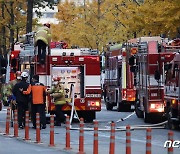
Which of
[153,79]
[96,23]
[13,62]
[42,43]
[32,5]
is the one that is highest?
[32,5]

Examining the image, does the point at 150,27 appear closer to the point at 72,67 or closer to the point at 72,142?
the point at 72,67

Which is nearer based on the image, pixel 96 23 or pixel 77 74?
pixel 77 74

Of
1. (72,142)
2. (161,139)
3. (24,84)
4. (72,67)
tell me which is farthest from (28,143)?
(72,67)

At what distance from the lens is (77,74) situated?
31.1 metres

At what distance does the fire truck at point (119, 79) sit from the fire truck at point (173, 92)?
8170 millimetres

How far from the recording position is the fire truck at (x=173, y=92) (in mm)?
26600

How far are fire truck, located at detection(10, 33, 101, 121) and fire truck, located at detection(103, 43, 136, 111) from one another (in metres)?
5.55

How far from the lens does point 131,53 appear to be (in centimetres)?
3684

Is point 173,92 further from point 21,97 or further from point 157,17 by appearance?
point 157,17

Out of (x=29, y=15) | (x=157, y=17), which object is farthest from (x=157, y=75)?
(x=29, y=15)

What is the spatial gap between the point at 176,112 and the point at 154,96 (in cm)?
333

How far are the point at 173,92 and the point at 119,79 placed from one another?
13084 mm

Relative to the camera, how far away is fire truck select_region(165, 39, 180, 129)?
2660cm

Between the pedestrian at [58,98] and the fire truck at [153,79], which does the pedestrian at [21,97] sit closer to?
the pedestrian at [58,98]
